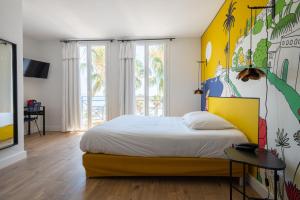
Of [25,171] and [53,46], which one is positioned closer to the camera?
[25,171]

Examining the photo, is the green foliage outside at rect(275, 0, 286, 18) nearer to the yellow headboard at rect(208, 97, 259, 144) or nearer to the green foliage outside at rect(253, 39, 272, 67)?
the green foliage outside at rect(253, 39, 272, 67)

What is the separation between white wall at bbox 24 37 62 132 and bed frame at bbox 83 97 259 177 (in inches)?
149

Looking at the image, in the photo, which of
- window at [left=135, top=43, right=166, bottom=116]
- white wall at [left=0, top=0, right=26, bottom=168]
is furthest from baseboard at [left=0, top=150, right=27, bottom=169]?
window at [left=135, top=43, right=166, bottom=116]

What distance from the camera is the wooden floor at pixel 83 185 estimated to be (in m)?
2.17

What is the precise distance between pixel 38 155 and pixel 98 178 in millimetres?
1627

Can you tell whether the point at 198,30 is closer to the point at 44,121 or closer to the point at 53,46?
the point at 53,46

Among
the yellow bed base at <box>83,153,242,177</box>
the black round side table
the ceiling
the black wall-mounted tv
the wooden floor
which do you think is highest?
the ceiling

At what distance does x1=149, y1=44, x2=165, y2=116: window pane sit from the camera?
549cm

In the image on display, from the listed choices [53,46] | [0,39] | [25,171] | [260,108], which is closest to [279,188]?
[260,108]

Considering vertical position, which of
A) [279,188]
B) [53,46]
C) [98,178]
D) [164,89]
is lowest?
[98,178]

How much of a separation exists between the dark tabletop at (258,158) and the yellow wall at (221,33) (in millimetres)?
1541

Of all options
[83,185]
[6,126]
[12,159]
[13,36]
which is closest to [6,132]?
[6,126]

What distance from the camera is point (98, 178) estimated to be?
260 cm

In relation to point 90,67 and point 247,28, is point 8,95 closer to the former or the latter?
point 90,67
